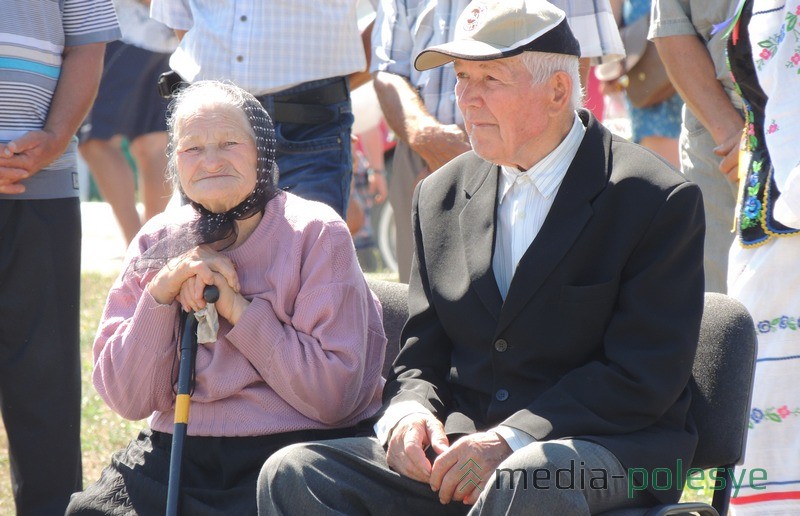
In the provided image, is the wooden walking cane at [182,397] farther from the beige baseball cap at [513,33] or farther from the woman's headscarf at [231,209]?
the beige baseball cap at [513,33]

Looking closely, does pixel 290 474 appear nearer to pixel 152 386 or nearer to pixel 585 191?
pixel 152 386

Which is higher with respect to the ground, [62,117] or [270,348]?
[62,117]

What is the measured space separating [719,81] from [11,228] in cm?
274

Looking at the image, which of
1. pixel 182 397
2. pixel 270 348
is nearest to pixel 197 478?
pixel 182 397

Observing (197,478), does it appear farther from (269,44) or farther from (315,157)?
(269,44)

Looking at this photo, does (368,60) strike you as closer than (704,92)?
No

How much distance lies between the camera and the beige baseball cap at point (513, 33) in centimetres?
314

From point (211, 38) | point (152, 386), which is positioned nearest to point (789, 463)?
point (152, 386)

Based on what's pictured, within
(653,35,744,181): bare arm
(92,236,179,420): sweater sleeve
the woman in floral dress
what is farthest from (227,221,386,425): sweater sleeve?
(653,35,744,181): bare arm

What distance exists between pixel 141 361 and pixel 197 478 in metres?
0.37

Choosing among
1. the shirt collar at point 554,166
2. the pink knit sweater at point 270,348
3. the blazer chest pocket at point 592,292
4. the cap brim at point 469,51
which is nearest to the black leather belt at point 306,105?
the pink knit sweater at point 270,348

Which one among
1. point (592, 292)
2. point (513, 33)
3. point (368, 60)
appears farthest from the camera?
point (368, 60)

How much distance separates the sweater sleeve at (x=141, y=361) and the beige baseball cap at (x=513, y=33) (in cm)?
110

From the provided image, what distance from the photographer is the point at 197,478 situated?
10.8 ft
